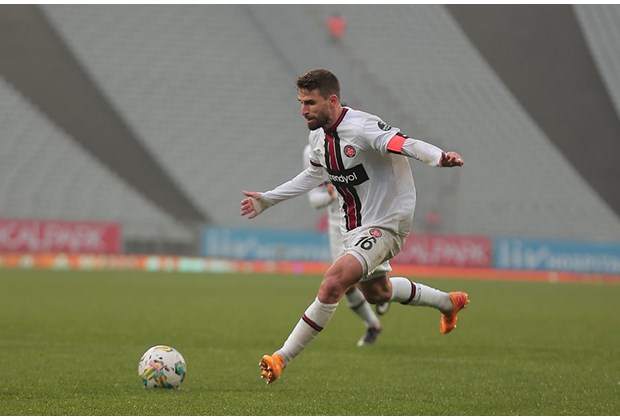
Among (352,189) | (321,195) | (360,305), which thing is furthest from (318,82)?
(360,305)

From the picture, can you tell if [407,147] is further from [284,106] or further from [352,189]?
[284,106]

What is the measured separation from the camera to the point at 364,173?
7.48 metres

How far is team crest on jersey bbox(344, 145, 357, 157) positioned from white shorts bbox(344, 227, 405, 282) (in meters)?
0.58

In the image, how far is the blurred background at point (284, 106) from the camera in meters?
32.8

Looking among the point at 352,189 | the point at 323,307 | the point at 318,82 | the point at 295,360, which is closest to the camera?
the point at 323,307

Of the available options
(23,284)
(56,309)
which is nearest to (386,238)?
(56,309)

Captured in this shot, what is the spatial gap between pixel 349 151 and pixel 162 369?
205 centimetres

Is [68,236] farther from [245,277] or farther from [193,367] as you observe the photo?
[193,367]

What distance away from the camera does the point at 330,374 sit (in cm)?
857

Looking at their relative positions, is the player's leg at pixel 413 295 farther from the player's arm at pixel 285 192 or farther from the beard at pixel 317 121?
the beard at pixel 317 121

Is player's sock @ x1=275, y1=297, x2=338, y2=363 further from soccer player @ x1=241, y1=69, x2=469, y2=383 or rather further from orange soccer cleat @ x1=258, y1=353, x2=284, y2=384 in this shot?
orange soccer cleat @ x1=258, y1=353, x2=284, y2=384

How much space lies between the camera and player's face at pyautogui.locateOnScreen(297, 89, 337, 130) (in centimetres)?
723

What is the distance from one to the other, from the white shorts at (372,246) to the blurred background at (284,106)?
24.0 metres

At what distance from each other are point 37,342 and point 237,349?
2087 millimetres
